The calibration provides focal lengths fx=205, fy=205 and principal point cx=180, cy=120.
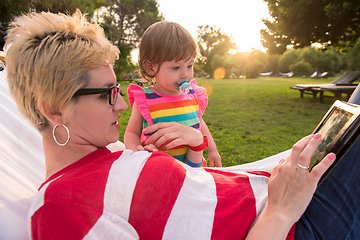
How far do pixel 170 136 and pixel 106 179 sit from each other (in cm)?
67

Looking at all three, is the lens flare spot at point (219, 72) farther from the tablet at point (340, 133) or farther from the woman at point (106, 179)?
the woman at point (106, 179)

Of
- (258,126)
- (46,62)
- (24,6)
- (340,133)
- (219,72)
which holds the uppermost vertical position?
(24,6)

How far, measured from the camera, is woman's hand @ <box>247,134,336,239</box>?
99cm

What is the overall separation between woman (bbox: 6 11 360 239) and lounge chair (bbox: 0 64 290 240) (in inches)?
9.6

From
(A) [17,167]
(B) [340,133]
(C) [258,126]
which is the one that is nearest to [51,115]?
(A) [17,167]

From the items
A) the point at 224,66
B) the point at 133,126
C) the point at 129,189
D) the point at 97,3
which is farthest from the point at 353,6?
the point at 224,66

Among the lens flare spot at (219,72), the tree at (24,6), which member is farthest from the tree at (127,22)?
the lens flare spot at (219,72)

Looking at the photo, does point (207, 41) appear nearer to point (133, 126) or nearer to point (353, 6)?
point (353, 6)

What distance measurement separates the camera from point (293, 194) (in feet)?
3.36

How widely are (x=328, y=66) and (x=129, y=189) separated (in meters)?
63.5

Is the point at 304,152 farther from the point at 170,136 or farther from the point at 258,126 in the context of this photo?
the point at 258,126

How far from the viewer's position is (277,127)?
21.9 feet

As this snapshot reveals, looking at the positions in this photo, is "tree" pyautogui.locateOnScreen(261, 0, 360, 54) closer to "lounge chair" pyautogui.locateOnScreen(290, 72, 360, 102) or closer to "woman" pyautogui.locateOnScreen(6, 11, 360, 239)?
"lounge chair" pyautogui.locateOnScreen(290, 72, 360, 102)

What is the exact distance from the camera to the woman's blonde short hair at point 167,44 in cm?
178
